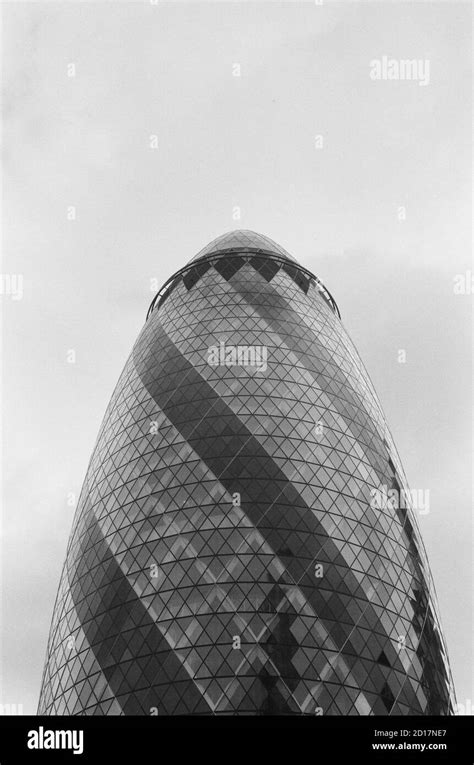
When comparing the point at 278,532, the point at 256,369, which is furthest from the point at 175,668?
the point at 256,369

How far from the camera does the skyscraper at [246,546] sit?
35750 mm

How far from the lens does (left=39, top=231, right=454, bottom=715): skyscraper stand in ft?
117

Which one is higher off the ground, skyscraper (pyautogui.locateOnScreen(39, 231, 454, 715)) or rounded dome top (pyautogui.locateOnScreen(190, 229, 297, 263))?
rounded dome top (pyautogui.locateOnScreen(190, 229, 297, 263))

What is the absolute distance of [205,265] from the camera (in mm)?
56594

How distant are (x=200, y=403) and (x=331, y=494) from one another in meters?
8.49

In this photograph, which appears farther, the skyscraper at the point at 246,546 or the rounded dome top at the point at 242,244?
the rounded dome top at the point at 242,244

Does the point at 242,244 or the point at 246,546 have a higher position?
the point at 242,244

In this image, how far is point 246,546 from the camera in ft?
127

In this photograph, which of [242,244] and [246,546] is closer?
[246,546]

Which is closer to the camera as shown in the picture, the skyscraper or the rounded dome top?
the skyscraper

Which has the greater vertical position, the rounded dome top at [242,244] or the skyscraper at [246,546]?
the rounded dome top at [242,244]

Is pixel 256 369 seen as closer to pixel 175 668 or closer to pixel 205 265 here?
pixel 205 265
